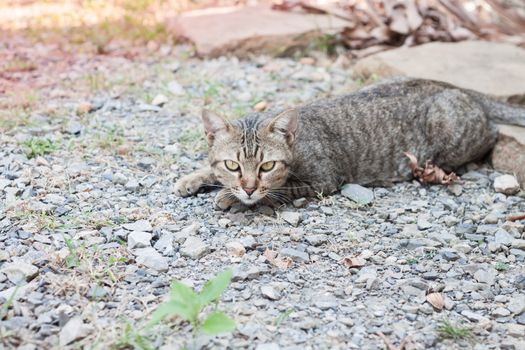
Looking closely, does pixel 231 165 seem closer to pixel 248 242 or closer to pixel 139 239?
pixel 248 242

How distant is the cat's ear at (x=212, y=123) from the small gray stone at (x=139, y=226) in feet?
2.41

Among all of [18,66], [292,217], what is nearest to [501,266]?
[292,217]

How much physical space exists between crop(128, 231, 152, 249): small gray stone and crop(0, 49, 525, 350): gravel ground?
1cm

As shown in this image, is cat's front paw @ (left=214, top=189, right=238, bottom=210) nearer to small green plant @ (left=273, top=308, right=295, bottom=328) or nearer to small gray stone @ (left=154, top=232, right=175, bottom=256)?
small gray stone @ (left=154, top=232, right=175, bottom=256)

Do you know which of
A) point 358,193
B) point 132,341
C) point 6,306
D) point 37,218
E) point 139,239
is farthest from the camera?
point 358,193

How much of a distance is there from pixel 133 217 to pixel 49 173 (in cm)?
81

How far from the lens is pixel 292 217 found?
4.34 m

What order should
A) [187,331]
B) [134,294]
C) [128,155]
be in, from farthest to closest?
[128,155], [134,294], [187,331]

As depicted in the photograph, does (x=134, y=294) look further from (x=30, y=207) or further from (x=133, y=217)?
(x=30, y=207)

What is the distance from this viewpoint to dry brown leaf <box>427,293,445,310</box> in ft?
11.6

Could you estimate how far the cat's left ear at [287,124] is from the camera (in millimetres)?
4414

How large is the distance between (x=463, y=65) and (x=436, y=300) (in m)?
3.45

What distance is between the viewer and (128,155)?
5.07 metres

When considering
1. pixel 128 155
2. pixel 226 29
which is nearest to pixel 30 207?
pixel 128 155
